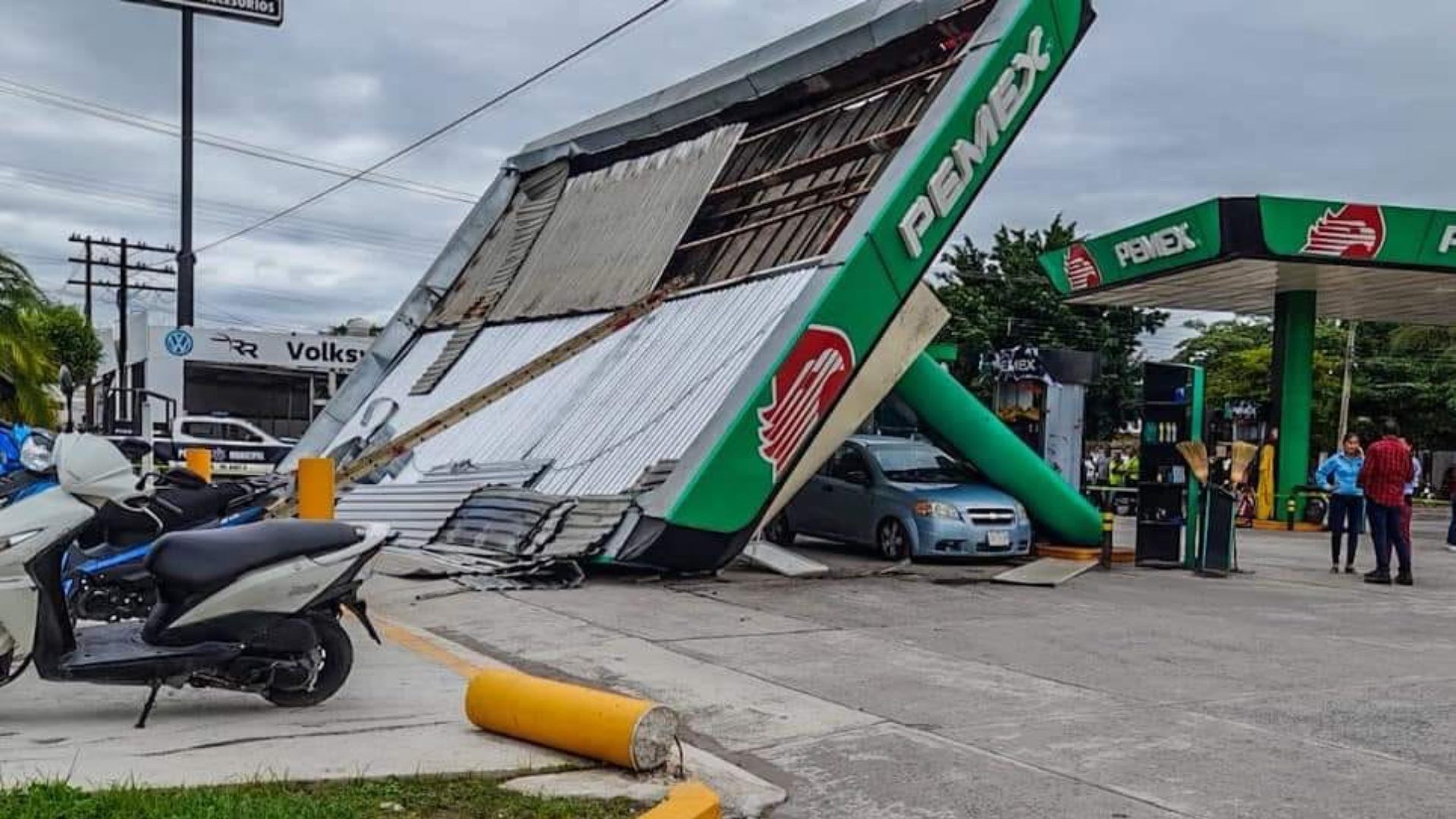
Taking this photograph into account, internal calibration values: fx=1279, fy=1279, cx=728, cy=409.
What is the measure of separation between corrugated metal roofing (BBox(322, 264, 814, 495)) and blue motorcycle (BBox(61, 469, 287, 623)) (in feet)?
13.1

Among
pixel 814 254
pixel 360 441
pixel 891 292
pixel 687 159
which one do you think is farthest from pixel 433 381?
pixel 891 292

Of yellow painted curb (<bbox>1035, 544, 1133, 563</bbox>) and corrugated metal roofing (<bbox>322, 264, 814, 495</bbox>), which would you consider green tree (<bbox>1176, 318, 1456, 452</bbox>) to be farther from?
corrugated metal roofing (<bbox>322, 264, 814, 495</bbox>)

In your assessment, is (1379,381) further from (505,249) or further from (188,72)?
(188,72)

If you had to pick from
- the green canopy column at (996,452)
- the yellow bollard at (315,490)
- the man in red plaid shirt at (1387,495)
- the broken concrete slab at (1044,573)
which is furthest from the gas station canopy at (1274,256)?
the yellow bollard at (315,490)

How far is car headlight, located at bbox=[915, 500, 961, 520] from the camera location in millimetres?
Answer: 14453

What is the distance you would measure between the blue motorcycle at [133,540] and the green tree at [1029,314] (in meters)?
37.4

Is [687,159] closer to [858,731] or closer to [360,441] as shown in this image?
[360,441]

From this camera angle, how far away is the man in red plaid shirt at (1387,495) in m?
13.9

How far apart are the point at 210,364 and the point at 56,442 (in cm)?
2929

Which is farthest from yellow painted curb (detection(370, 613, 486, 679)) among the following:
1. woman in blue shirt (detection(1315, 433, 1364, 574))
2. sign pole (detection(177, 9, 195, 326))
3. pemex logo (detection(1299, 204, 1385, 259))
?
pemex logo (detection(1299, 204, 1385, 259))

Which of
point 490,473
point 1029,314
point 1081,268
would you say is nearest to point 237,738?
point 490,473

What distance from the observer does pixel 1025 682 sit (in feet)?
26.0

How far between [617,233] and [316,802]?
13.3 meters

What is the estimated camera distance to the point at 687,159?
17359 millimetres
